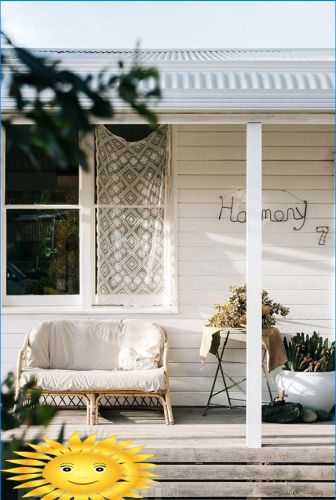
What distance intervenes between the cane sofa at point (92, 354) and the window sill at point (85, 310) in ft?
0.30

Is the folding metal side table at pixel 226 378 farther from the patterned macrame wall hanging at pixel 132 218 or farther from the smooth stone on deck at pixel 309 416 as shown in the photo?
the patterned macrame wall hanging at pixel 132 218

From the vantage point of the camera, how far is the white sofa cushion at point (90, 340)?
629 centimetres

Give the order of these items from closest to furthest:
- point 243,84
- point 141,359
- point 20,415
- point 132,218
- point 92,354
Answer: point 20,415 → point 243,84 → point 141,359 → point 92,354 → point 132,218

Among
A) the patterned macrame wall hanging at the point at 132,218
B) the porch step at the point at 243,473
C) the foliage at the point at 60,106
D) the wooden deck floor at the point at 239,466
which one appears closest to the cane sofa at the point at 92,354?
the patterned macrame wall hanging at the point at 132,218

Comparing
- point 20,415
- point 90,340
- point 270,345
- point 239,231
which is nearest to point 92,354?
point 90,340

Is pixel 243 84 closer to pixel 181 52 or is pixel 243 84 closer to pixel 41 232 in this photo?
pixel 181 52

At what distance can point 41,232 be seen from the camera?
6.48 metres

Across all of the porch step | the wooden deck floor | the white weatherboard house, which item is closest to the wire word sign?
the white weatherboard house

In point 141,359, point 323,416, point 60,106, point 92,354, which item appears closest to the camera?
point 60,106

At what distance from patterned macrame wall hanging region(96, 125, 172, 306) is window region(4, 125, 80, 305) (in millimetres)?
248

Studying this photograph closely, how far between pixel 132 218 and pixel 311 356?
190cm

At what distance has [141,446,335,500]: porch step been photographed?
4.79m

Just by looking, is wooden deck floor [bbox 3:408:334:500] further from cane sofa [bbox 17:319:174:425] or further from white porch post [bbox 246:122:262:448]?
cane sofa [bbox 17:319:174:425]

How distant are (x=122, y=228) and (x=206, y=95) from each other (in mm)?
1959
